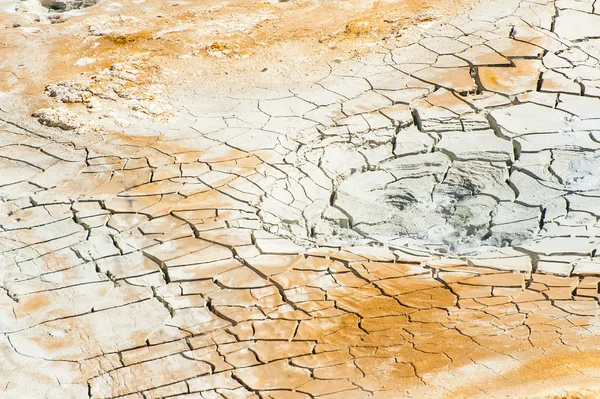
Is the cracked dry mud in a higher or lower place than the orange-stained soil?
lower

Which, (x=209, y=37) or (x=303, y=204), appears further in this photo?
(x=209, y=37)

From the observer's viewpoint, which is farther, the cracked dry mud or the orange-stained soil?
the orange-stained soil

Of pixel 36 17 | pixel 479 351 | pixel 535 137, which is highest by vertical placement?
pixel 36 17

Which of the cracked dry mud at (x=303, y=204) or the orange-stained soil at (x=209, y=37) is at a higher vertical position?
the orange-stained soil at (x=209, y=37)

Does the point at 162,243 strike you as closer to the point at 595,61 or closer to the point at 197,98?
the point at 197,98

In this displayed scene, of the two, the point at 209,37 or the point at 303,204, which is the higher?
the point at 209,37

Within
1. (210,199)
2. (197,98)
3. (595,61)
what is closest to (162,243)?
(210,199)

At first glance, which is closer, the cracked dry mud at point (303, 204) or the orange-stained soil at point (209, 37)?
the cracked dry mud at point (303, 204)

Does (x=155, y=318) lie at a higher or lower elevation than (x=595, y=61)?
lower
